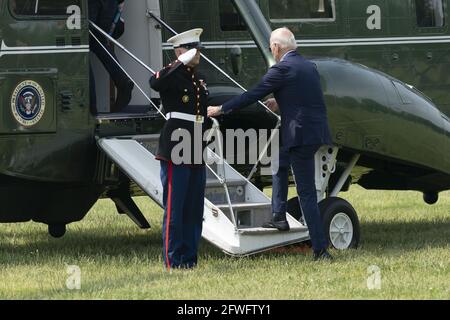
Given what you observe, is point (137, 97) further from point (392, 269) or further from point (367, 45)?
point (392, 269)

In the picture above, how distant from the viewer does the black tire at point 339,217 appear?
36.0 feet

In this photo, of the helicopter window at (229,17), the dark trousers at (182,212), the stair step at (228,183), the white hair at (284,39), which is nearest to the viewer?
the dark trousers at (182,212)

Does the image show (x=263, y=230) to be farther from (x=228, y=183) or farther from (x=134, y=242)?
(x=134, y=242)

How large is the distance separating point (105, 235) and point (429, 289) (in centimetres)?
558

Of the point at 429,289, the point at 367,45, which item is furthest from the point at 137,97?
the point at 429,289

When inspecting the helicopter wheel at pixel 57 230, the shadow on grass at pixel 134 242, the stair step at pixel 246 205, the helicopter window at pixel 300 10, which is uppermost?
the helicopter window at pixel 300 10

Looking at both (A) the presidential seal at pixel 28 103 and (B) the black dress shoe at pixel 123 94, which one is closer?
(A) the presidential seal at pixel 28 103

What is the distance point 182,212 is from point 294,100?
1351 mm

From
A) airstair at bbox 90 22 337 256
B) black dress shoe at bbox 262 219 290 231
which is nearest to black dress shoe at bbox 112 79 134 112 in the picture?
airstair at bbox 90 22 337 256

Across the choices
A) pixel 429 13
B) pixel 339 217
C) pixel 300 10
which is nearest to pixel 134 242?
pixel 339 217

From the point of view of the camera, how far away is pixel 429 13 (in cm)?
1312

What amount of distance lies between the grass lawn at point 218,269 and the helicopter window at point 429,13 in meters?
2.22

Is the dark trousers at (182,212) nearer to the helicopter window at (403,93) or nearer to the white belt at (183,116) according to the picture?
the white belt at (183,116)

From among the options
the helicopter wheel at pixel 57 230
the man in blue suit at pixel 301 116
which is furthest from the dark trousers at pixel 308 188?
the helicopter wheel at pixel 57 230
